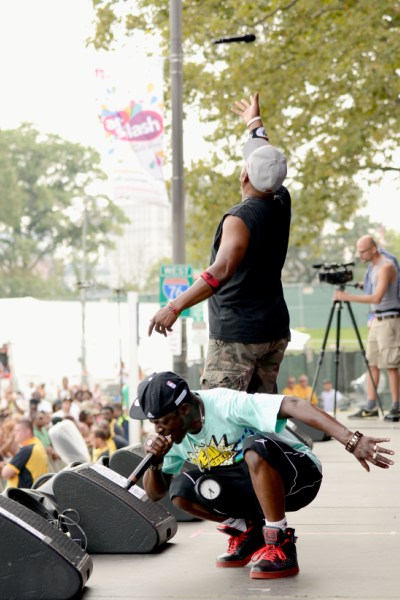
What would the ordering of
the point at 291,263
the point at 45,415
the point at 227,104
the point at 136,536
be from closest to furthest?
the point at 136,536, the point at 45,415, the point at 227,104, the point at 291,263

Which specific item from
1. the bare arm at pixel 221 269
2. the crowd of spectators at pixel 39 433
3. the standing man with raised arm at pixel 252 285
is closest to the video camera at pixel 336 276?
the crowd of spectators at pixel 39 433

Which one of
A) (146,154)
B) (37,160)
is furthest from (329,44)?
(37,160)

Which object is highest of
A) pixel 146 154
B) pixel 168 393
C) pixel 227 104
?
pixel 227 104

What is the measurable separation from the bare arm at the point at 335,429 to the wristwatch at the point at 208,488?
55 cm

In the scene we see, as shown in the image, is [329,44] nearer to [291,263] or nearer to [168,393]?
[168,393]

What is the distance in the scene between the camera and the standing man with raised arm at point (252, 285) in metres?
5.41

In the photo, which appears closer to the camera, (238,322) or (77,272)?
(238,322)

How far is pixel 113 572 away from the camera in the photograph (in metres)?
5.43

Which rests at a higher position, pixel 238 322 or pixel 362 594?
pixel 238 322

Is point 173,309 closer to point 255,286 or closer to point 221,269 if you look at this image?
point 221,269

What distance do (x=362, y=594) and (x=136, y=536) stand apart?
1.46 metres

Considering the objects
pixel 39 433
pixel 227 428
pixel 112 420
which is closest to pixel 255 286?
pixel 227 428

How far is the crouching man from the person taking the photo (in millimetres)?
4742

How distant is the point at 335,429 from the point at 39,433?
1328 centimetres
